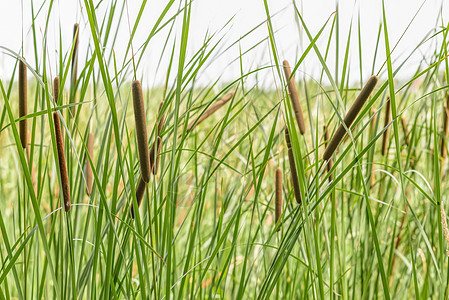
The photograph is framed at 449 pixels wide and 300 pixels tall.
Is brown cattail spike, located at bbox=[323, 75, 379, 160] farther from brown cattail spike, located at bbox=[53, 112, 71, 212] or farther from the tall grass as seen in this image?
brown cattail spike, located at bbox=[53, 112, 71, 212]

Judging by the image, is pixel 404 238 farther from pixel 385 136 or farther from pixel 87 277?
pixel 87 277

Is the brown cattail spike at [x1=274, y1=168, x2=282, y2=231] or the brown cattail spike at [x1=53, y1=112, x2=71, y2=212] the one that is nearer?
the brown cattail spike at [x1=53, y1=112, x2=71, y2=212]

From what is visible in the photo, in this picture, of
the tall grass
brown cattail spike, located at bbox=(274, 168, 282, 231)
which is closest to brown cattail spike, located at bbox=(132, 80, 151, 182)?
the tall grass

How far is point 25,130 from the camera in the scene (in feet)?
2.62

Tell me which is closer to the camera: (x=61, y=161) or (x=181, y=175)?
(x=61, y=161)

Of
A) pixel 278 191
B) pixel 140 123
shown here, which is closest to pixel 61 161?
pixel 140 123

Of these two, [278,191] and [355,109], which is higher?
[355,109]

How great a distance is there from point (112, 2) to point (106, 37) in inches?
2.3

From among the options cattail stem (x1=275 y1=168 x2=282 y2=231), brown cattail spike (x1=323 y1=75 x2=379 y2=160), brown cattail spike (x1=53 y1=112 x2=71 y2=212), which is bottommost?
cattail stem (x1=275 y1=168 x2=282 y2=231)

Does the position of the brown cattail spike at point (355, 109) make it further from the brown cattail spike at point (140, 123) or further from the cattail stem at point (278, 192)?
the brown cattail spike at point (140, 123)

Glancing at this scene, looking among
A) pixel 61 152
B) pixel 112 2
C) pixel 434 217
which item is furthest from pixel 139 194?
pixel 434 217

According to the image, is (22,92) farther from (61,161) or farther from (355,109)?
(355,109)

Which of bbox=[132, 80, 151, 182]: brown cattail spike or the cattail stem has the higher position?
bbox=[132, 80, 151, 182]: brown cattail spike

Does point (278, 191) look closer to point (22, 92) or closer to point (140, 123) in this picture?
point (140, 123)
